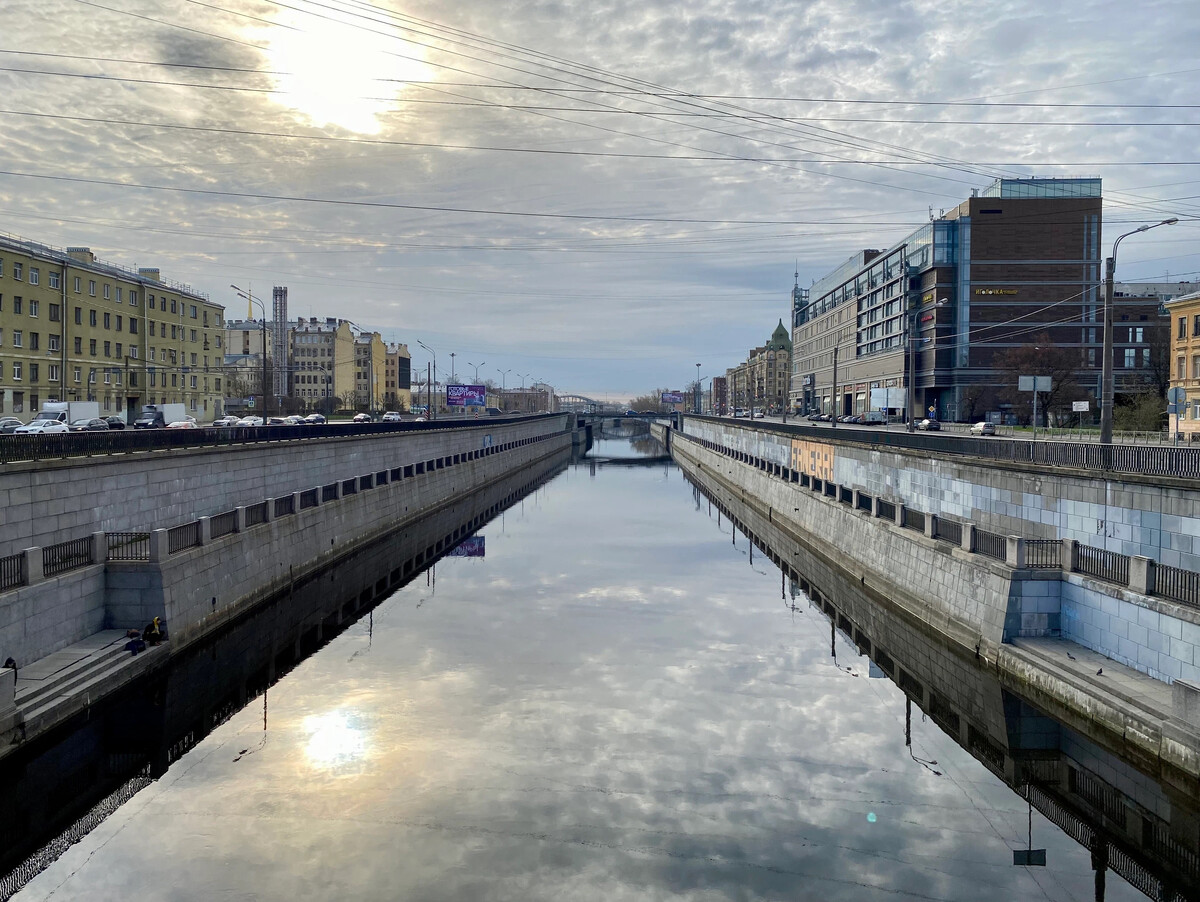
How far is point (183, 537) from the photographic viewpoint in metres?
25.0

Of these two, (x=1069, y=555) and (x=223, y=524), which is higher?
(x=1069, y=555)

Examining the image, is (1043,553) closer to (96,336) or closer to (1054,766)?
(1054,766)

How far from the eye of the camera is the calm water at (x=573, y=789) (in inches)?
530

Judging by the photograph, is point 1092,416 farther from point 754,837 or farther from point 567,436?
point 567,436

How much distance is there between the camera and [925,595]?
28094 mm

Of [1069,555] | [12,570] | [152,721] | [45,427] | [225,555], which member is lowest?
[152,721]

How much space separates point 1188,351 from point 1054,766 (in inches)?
2245

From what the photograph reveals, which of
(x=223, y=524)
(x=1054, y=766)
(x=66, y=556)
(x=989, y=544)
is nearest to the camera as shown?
(x=1054, y=766)

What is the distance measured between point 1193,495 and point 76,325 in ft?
241

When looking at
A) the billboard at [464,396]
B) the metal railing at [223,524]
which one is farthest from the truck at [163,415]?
the billboard at [464,396]

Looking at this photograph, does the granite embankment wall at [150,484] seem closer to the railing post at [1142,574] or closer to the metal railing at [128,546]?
the metal railing at [128,546]

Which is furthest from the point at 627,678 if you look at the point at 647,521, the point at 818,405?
the point at 818,405

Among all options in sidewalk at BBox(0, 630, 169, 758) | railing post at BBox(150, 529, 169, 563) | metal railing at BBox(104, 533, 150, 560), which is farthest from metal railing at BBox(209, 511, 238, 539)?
sidewalk at BBox(0, 630, 169, 758)

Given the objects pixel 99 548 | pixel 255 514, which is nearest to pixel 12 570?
pixel 99 548
